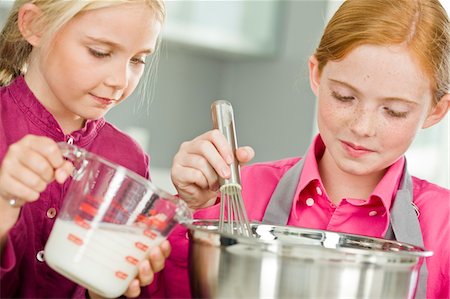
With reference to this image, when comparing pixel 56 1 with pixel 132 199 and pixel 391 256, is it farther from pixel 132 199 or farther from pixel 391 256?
pixel 391 256

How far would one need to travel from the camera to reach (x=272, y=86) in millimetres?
3861

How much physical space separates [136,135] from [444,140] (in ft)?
4.42

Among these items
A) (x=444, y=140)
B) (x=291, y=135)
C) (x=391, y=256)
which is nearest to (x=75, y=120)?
(x=391, y=256)

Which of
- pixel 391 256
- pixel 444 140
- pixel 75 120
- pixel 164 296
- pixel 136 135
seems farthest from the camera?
pixel 136 135

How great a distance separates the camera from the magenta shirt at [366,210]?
116 centimetres

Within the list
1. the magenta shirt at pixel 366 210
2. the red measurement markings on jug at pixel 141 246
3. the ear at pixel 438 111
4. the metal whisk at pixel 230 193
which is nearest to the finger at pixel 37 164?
the red measurement markings on jug at pixel 141 246

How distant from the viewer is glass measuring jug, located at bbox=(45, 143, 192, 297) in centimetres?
74

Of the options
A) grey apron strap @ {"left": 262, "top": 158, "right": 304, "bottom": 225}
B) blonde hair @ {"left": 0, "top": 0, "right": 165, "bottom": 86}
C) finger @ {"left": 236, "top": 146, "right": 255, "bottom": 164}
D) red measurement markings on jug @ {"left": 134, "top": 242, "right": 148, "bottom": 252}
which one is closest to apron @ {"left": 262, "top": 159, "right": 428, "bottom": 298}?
grey apron strap @ {"left": 262, "top": 158, "right": 304, "bottom": 225}

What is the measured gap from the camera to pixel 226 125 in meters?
0.99

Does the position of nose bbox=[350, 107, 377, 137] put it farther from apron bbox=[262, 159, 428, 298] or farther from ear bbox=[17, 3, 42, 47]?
ear bbox=[17, 3, 42, 47]

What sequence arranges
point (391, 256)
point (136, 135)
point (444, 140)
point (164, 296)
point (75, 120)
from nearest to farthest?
point (391, 256) → point (164, 296) → point (75, 120) → point (444, 140) → point (136, 135)

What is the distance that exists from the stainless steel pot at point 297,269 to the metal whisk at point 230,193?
0.15 metres

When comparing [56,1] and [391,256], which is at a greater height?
[56,1]

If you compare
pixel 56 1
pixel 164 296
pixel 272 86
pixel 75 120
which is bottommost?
pixel 164 296
